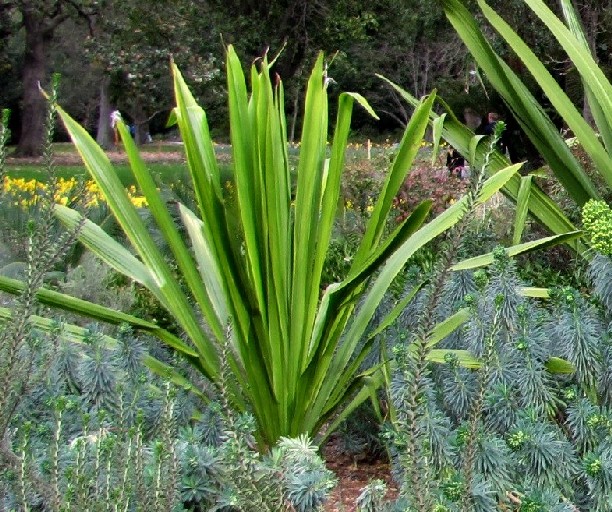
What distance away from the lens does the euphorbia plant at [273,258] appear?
8.45ft

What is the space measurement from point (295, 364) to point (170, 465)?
0.98 metres

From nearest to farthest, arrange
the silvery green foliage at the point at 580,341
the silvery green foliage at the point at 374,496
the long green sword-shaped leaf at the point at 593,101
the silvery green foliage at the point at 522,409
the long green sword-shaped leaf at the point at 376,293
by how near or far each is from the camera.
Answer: the silvery green foliage at the point at 374,496
the silvery green foliage at the point at 522,409
the silvery green foliage at the point at 580,341
the long green sword-shaped leaf at the point at 376,293
the long green sword-shaped leaf at the point at 593,101

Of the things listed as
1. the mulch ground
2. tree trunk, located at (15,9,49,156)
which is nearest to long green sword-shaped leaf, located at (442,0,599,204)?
the mulch ground

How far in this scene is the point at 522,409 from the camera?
2.20 metres

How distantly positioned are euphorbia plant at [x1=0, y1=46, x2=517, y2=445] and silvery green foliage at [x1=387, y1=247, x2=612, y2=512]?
0.46 ft

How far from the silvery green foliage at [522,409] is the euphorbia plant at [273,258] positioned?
0.14 metres

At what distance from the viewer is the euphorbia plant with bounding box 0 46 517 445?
8.45 feet

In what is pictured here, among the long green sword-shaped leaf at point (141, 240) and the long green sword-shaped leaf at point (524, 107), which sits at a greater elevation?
the long green sword-shaped leaf at point (524, 107)

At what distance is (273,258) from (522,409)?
0.76 m

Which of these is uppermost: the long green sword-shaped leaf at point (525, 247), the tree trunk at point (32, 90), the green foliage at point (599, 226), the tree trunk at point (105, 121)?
the green foliage at point (599, 226)

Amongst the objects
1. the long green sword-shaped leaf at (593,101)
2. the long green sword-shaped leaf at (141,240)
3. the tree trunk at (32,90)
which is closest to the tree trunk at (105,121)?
the tree trunk at (32,90)

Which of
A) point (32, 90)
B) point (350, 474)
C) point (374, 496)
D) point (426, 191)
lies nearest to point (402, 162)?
point (350, 474)

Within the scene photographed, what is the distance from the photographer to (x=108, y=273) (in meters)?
4.84

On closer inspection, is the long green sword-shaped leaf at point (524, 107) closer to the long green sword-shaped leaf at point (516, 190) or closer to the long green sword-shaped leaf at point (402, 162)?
the long green sword-shaped leaf at point (516, 190)
